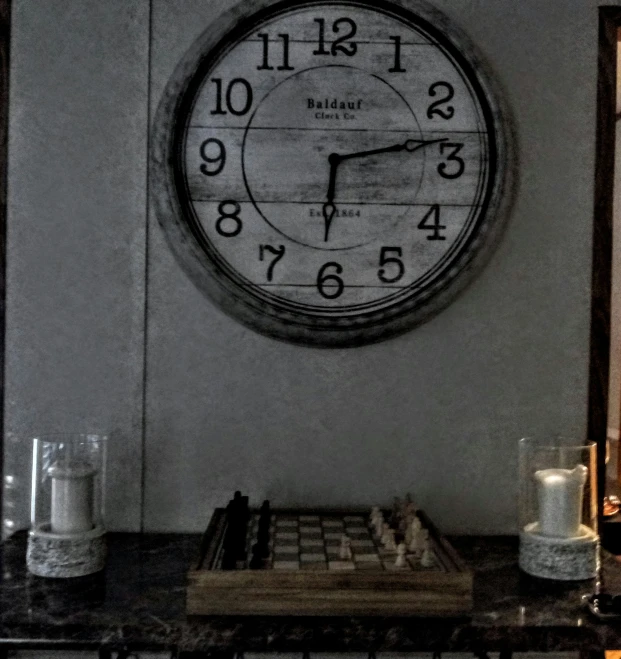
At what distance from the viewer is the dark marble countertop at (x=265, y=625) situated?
60.2 inches

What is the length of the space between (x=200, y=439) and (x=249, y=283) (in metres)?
0.42

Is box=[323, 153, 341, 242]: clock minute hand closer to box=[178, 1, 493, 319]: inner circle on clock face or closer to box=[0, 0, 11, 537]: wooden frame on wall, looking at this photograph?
box=[178, 1, 493, 319]: inner circle on clock face

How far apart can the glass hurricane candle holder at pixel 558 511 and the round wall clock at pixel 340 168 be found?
1.59ft

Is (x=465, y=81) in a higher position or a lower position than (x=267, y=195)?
A: higher

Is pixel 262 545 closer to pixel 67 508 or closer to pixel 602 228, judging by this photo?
pixel 67 508

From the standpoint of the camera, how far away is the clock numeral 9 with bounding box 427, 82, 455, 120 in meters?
2.17

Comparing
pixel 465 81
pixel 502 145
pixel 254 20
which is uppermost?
pixel 254 20

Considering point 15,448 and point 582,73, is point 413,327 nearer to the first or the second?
point 582,73

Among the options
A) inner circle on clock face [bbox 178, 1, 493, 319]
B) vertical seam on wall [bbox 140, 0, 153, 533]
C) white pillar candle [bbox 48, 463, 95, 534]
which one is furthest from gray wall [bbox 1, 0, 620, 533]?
white pillar candle [bbox 48, 463, 95, 534]

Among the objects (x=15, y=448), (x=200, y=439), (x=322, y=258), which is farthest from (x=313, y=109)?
(x=15, y=448)

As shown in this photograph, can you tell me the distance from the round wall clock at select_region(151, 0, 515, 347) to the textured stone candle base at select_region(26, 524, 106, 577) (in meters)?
0.68

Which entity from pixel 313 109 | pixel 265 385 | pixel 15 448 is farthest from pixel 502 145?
pixel 15 448

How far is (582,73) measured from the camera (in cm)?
221

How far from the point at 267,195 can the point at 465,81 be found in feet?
1.92
